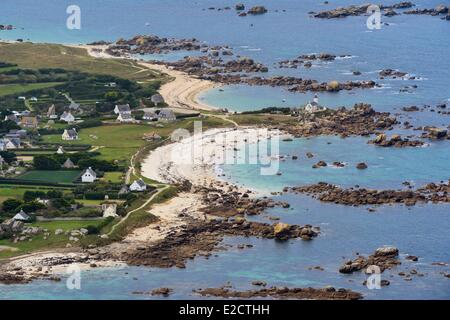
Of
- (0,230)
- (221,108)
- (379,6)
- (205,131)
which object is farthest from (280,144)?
(379,6)

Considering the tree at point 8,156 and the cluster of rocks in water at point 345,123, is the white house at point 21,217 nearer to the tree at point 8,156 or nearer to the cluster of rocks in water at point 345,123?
the tree at point 8,156

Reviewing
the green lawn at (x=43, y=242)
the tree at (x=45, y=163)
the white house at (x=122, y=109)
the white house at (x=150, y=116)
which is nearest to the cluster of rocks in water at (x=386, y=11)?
the white house at (x=122, y=109)

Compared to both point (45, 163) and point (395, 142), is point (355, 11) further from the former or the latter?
point (45, 163)

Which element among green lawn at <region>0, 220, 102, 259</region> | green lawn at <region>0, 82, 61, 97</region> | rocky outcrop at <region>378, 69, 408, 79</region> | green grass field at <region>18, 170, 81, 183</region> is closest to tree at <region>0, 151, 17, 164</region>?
green grass field at <region>18, 170, 81, 183</region>

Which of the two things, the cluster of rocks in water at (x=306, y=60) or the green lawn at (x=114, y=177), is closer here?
the green lawn at (x=114, y=177)

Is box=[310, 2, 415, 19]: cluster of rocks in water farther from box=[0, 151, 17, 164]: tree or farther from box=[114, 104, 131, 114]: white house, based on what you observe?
box=[0, 151, 17, 164]: tree

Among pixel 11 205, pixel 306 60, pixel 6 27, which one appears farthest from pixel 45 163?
pixel 6 27
